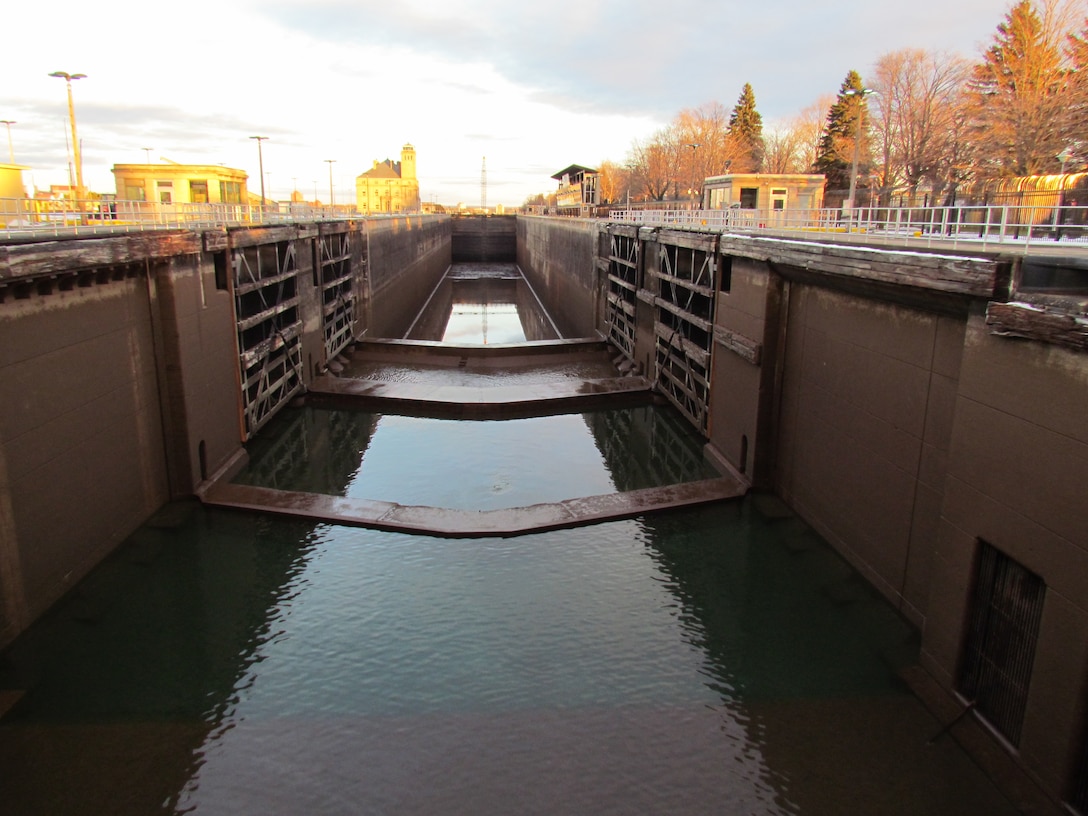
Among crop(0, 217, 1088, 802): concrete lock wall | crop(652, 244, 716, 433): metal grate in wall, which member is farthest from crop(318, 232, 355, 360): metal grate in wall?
crop(652, 244, 716, 433): metal grate in wall

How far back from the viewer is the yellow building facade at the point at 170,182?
41750mm

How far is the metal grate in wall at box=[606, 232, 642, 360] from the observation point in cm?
2847

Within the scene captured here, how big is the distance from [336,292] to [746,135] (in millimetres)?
73064

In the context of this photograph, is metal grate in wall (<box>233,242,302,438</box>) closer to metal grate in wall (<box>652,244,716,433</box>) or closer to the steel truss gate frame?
the steel truss gate frame

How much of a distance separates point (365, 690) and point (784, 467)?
30.8ft

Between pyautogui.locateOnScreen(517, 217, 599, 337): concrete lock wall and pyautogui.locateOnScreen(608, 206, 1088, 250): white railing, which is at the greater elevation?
pyautogui.locateOnScreen(608, 206, 1088, 250): white railing

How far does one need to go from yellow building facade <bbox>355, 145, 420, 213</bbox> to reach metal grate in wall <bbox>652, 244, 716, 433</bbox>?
460 feet

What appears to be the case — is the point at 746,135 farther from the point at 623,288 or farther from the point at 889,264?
the point at 889,264

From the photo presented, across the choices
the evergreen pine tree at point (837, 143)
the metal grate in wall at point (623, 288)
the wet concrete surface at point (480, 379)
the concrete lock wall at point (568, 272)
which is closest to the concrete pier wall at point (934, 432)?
the wet concrete surface at point (480, 379)

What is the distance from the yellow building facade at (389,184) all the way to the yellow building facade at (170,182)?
4528 inches

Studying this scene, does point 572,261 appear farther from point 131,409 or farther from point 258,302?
point 131,409

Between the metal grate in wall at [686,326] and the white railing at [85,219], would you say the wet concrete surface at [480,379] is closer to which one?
the metal grate in wall at [686,326]

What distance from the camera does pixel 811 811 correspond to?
7.82 m

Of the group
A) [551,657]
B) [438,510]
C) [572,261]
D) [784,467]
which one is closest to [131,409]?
[438,510]
